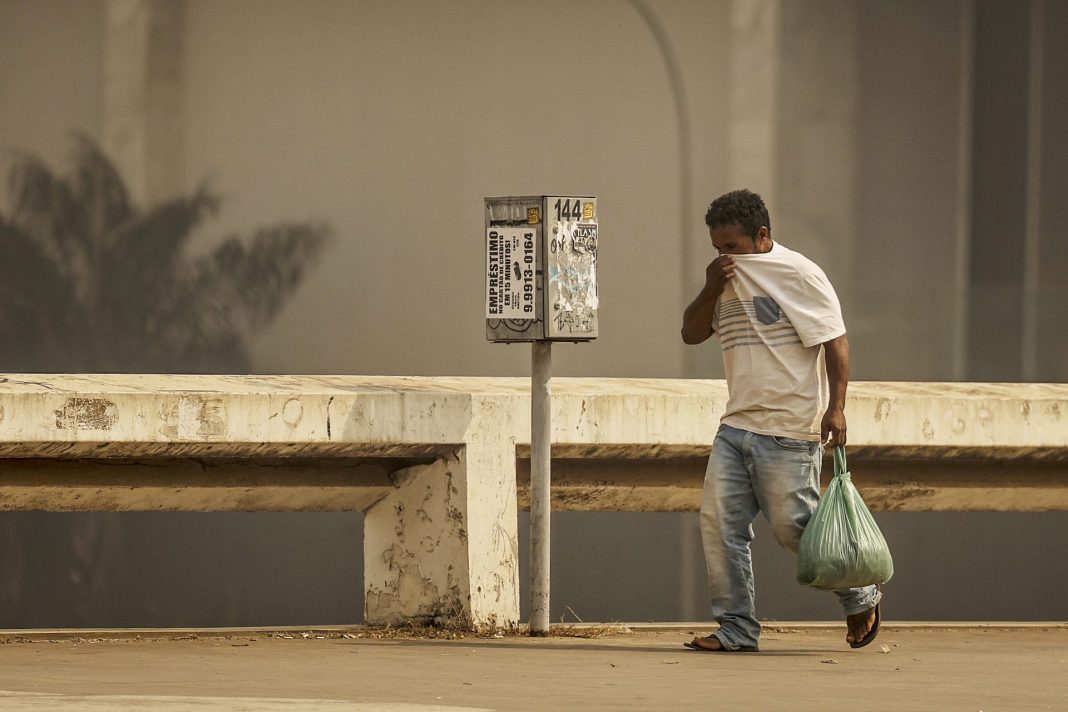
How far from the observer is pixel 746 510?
6.32 meters

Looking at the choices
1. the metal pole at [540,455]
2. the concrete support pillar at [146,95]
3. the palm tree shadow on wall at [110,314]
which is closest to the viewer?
the metal pole at [540,455]

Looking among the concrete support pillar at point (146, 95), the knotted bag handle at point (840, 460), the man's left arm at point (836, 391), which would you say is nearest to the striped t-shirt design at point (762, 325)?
the man's left arm at point (836, 391)

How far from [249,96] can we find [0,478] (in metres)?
2.24

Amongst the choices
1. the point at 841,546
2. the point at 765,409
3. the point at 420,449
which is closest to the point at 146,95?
the point at 420,449

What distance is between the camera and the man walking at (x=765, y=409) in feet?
20.4

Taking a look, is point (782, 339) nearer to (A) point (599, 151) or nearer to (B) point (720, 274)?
(B) point (720, 274)

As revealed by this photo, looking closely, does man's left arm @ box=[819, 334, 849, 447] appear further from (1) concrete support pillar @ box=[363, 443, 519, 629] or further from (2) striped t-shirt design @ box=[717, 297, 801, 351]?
(1) concrete support pillar @ box=[363, 443, 519, 629]

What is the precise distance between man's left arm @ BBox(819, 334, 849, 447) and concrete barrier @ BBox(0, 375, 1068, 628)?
0.79 m

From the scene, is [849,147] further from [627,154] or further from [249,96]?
[249,96]

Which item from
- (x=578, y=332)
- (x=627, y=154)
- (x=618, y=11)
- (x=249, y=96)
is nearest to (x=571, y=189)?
(x=627, y=154)

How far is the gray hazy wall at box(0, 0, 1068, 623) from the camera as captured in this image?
794cm

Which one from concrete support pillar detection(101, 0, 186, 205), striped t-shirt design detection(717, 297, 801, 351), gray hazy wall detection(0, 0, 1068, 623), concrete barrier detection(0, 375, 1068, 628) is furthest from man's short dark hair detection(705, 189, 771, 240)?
concrete support pillar detection(101, 0, 186, 205)

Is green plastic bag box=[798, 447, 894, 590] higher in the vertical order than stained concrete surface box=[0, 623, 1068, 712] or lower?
higher

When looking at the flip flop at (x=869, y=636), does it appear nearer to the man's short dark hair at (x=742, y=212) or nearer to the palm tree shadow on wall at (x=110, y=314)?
the man's short dark hair at (x=742, y=212)
